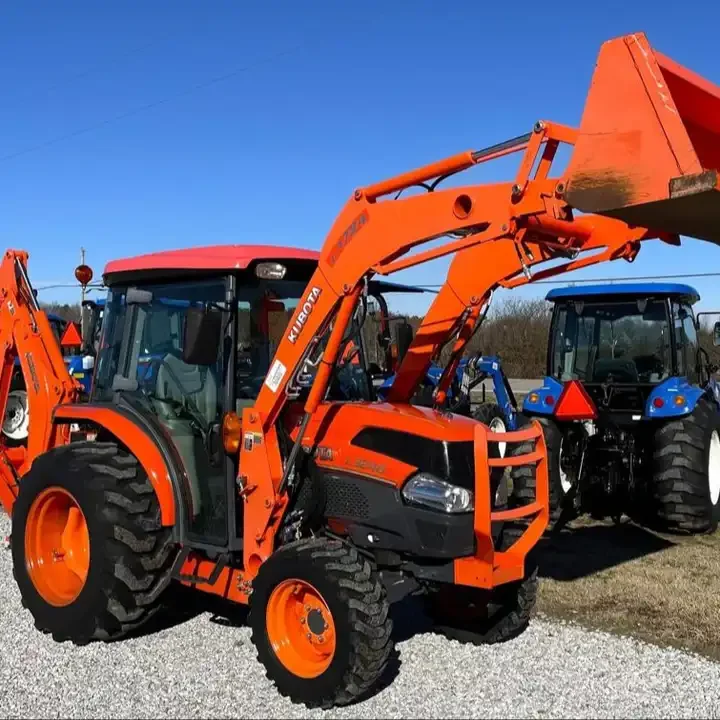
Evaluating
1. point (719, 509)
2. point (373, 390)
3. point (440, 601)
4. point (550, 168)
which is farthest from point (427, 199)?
point (719, 509)

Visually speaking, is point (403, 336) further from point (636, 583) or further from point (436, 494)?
point (636, 583)

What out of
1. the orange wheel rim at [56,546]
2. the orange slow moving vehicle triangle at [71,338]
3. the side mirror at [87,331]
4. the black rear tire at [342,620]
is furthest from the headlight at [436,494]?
the orange slow moving vehicle triangle at [71,338]

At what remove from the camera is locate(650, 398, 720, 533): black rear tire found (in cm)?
763

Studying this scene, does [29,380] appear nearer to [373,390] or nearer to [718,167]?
[373,390]

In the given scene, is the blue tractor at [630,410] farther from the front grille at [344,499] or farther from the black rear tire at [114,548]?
the black rear tire at [114,548]

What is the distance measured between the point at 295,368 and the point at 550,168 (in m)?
1.61

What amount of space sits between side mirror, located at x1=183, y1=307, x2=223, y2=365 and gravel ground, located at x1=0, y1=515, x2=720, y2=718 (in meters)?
1.65

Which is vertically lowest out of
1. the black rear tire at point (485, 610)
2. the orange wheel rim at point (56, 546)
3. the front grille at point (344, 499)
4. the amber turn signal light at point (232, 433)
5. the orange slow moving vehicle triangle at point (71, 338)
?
the black rear tire at point (485, 610)

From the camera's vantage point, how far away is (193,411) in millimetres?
5031

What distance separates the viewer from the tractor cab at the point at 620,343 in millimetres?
8805

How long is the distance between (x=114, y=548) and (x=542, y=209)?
2.88 m

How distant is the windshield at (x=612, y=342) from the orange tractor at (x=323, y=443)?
3965 mm

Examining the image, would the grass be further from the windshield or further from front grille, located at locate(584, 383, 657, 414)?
the windshield

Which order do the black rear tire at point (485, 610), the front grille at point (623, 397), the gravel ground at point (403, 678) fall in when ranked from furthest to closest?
the front grille at point (623, 397) < the black rear tire at point (485, 610) < the gravel ground at point (403, 678)
